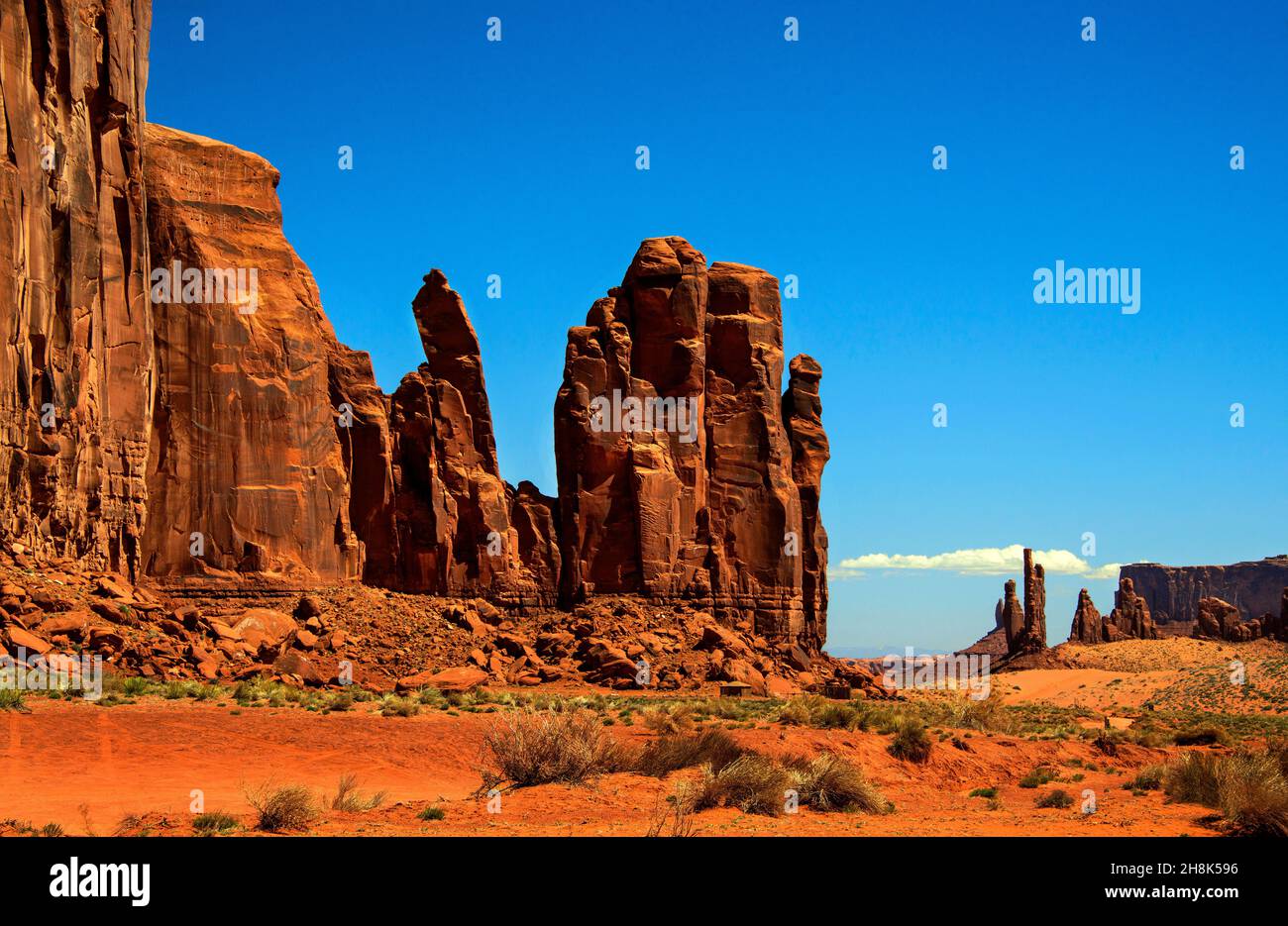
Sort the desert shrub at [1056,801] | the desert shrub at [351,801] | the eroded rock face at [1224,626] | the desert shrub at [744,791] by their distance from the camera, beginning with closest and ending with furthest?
the desert shrub at [351,801]
the desert shrub at [744,791]
the desert shrub at [1056,801]
the eroded rock face at [1224,626]

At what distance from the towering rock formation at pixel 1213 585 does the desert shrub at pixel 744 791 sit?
156 m

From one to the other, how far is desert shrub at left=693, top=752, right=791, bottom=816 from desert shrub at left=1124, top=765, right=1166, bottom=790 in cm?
913

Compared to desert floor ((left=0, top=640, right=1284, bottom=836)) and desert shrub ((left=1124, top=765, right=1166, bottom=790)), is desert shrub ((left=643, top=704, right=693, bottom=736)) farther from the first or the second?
desert shrub ((left=1124, top=765, right=1166, bottom=790))

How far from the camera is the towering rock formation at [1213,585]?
16612 cm

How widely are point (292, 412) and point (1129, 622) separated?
78021 millimetres

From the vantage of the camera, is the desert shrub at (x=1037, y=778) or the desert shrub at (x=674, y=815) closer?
the desert shrub at (x=674, y=815)

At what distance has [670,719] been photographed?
100 ft

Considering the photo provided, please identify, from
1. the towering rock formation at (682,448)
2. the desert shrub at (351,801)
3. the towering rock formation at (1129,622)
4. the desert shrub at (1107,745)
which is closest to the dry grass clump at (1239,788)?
the desert shrub at (1107,745)

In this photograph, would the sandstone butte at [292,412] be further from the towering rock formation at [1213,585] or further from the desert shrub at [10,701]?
the towering rock formation at [1213,585]

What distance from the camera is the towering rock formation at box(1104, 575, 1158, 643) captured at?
97938mm

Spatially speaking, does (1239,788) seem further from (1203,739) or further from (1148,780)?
(1203,739)

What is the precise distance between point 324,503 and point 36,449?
39.9ft

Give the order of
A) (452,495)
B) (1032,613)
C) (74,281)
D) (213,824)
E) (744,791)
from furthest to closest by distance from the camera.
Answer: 1. (1032,613)
2. (452,495)
3. (74,281)
4. (744,791)
5. (213,824)

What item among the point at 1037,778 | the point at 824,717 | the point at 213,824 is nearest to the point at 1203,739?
the point at 824,717
